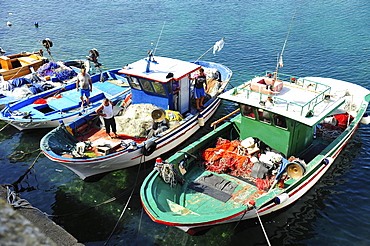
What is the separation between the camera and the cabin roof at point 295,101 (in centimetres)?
1027

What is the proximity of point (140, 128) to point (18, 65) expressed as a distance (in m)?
12.9

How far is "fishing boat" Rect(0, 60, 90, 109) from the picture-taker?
17.8 metres

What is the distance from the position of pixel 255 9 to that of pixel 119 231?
3306cm

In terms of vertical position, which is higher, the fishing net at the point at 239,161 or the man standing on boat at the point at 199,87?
the man standing on boat at the point at 199,87

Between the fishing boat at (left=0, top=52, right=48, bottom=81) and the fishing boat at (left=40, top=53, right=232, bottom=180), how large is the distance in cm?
914

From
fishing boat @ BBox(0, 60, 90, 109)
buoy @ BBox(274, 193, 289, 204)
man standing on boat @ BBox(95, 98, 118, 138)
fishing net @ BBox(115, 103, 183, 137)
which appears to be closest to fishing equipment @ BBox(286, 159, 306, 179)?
buoy @ BBox(274, 193, 289, 204)

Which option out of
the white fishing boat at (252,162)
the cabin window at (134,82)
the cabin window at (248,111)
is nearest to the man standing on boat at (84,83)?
the cabin window at (134,82)

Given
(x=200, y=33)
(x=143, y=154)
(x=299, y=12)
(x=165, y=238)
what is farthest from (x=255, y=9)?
(x=165, y=238)

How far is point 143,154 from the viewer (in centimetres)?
1277

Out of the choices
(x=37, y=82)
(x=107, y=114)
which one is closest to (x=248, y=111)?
(x=107, y=114)

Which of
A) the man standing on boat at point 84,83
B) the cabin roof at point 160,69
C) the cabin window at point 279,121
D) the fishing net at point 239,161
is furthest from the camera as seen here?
the man standing on boat at point 84,83

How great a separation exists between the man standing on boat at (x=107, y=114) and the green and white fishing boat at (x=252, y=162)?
338 cm

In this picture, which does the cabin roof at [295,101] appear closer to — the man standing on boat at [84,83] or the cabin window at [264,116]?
the cabin window at [264,116]

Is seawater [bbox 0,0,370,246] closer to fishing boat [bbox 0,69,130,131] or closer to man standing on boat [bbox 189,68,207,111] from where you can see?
fishing boat [bbox 0,69,130,131]
